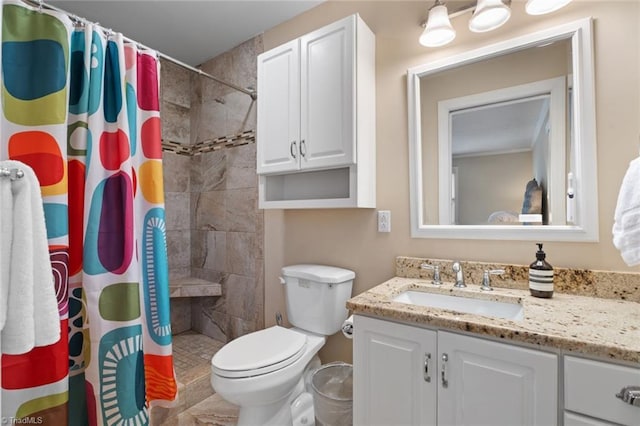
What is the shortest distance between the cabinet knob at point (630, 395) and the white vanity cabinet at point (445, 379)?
0.42ft

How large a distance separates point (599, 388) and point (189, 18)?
2695 millimetres

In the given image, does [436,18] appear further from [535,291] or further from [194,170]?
[194,170]

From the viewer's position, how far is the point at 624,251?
0.94 metres

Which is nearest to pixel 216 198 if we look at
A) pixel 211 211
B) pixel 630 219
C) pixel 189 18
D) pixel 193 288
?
pixel 211 211

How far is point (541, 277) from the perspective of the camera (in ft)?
3.86

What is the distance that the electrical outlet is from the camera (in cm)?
168

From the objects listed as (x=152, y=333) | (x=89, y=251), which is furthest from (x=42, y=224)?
(x=152, y=333)

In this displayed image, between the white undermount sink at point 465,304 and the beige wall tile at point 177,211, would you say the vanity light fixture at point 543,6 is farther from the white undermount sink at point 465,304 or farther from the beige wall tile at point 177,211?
the beige wall tile at point 177,211

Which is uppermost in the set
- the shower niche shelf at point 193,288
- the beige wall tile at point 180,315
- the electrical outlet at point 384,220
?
the electrical outlet at point 384,220

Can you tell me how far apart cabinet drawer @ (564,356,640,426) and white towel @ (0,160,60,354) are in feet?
4.44

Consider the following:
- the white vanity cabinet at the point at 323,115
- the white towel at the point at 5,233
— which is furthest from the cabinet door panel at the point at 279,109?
the white towel at the point at 5,233

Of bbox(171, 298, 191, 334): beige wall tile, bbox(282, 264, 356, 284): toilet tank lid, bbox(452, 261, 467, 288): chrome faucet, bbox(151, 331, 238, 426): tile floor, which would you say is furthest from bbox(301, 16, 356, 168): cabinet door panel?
bbox(171, 298, 191, 334): beige wall tile

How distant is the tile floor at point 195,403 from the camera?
173 cm

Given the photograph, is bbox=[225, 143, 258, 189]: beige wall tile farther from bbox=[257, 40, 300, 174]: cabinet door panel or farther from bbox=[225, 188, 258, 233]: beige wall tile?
bbox=[257, 40, 300, 174]: cabinet door panel
